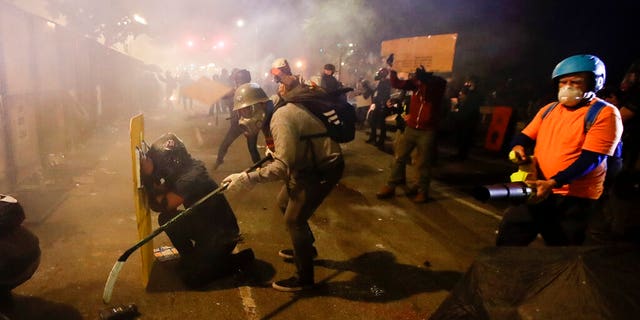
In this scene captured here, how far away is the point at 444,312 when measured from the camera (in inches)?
75.7

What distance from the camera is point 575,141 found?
2.59 meters

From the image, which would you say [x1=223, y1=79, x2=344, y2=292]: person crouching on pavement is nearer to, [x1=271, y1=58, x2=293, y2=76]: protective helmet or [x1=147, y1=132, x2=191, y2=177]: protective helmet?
[x1=147, y1=132, x2=191, y2=177]: protective helmet

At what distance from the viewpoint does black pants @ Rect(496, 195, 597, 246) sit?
2.72 metres

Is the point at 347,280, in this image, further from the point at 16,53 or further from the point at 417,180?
the point at 16,53

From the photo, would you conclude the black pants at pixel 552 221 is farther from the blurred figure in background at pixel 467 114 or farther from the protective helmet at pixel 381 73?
the protective helmet at pixel 381 73

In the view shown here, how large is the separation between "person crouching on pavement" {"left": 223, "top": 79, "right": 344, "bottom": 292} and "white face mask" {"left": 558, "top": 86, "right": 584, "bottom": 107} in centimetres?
172

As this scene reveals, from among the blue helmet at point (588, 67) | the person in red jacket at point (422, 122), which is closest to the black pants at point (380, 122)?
the person in red jacket at point (422, 122)

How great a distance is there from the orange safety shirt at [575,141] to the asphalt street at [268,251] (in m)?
1.58

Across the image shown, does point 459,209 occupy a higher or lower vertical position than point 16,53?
lower

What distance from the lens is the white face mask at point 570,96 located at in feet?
8.46

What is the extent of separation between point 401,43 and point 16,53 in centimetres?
812

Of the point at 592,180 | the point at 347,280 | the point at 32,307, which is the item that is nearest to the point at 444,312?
the point at 592,180

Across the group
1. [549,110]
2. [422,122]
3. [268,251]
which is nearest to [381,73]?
[422,122]

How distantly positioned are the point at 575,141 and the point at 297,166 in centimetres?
204
